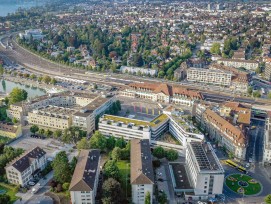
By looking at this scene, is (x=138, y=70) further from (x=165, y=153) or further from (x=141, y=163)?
(x=141, y=163)

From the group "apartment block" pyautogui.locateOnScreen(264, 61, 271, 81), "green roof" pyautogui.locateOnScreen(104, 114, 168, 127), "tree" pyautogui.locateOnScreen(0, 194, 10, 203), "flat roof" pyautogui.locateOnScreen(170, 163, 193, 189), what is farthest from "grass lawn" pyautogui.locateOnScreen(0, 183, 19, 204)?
"apartment block" pyautogui.locateOnScreen(264, 61, 271, 81)

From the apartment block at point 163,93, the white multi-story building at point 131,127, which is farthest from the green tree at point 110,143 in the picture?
the apartment block at point 163,93

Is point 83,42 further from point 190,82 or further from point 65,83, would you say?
point 190,82

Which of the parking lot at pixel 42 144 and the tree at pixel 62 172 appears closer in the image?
the tree at pixel 62 172

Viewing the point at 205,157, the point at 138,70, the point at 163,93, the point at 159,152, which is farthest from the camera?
the point at 138,70

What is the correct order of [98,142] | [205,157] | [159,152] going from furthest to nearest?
[98,142]
[159,152]
[205,157]

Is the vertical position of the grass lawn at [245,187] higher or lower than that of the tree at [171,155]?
lower

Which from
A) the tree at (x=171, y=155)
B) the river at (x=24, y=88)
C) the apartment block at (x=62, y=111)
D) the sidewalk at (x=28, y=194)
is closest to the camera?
the sidewalk at (x=28, y=194)

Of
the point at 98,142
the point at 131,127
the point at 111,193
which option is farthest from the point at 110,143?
the point at 111,193

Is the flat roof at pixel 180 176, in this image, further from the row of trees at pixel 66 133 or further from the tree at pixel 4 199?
the tree at pixel 4 199
